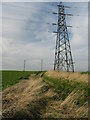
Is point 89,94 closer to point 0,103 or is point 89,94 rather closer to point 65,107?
point 65,107

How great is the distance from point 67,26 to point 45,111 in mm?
28145

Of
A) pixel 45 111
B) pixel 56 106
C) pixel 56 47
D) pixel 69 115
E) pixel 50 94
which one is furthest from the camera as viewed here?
pixel 56 47

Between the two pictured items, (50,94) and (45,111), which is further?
(50,94)

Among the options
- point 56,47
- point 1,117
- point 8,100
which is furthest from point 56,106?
point 56,47

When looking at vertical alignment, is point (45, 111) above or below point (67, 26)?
below

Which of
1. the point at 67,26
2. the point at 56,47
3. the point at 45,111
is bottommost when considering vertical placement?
the point at 45,111

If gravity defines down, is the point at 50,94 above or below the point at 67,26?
below

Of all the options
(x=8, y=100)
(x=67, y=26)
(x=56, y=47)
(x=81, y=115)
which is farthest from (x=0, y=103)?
(x=67, y=26)

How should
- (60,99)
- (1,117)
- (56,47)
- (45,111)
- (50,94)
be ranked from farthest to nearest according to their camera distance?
(56,47) < (50,94) < (60,99) < (45,111) < (1,117)

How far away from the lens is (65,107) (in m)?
12.3

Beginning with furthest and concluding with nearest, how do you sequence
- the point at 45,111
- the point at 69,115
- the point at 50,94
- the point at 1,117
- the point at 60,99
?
the point at 50,94 → the point at 60,99 → the point at 45,111 → the point at 69,115 → the point at 1,117

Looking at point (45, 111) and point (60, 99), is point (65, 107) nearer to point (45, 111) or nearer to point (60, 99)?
point (45, 111)

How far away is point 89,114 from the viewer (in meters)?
10.4

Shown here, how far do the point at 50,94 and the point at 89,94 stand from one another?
3801mm
